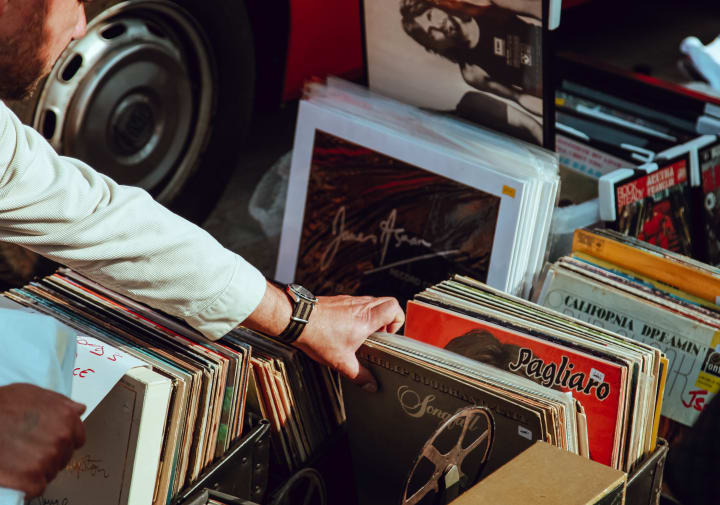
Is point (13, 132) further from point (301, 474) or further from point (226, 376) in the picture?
point (301, 474)

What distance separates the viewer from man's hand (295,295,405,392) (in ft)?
5.24

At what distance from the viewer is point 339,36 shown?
3.12m

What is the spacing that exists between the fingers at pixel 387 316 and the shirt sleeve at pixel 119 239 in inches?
9.6

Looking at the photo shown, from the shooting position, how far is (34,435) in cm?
113

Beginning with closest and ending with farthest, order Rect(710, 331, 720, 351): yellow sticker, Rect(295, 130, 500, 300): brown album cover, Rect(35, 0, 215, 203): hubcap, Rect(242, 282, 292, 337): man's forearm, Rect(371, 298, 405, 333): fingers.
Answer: Rect(242, 282, 292, 337): man's forearm → Rect(371, 298, 405, 333): fingers → Rect(710, 331, 720, 351): yellow sticker → Rect(295, 130, 500, 300): brown album cover → Rect(35, 0, 215, 203): hubcap

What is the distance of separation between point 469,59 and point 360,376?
95cm

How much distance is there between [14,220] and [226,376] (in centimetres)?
43

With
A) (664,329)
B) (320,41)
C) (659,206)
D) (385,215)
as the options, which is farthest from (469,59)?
(320,41)

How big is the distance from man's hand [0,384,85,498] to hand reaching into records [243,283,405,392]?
0.45m

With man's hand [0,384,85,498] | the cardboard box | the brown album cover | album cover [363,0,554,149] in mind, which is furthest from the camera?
the brown album cover

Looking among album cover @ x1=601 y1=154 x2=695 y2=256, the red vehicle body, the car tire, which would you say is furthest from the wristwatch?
the red vehicle body

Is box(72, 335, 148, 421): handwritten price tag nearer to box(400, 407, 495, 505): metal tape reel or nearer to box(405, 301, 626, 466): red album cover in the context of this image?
box(400, 407, 495, 505): metal tape reel

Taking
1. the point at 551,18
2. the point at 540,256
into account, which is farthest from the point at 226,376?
the point at 551,18

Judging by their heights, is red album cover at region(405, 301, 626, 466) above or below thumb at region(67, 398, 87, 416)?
A: below
